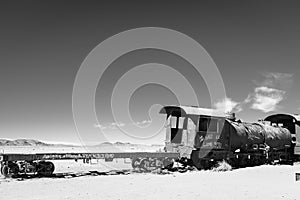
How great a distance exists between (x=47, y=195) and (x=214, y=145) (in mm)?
12676

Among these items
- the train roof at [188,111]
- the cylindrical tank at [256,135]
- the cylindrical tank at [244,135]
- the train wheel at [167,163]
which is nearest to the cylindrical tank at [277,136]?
the cylindrical tank at [256,135]

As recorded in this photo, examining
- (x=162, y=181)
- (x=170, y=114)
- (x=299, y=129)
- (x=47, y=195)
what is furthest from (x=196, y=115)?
(x=299, y=129)

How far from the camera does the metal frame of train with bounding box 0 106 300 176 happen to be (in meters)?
17.1

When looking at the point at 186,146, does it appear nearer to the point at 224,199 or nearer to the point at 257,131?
the point at 257,131

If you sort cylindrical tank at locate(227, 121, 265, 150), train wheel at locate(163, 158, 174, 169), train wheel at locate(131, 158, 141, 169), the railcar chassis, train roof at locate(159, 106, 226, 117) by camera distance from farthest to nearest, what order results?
cylindrical tank at locate(227, 121, 265, 150) → train roof at locate(159, 106, 226, 117) → train wheel at locate(163, 158, 174, 169) → train wheel at locate(131, 158, 141, 169) → the railcar chassis

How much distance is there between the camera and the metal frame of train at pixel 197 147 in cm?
1714

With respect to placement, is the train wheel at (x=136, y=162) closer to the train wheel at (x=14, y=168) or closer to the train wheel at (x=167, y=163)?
the train wheel at (x=167, y=163)

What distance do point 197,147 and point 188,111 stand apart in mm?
2419

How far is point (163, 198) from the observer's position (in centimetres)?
1112

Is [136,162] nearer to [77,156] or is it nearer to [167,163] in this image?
[167,163]

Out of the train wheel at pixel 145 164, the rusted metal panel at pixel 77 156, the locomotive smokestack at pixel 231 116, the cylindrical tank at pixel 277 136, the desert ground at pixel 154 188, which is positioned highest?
the locomotive smokestack at pixel 231 116

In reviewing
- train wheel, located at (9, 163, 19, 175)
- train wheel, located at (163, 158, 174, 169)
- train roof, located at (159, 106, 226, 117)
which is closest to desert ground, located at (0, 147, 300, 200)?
train wheel, located at (9, 163, 19, 175)

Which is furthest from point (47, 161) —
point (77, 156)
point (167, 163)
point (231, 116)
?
point (231, 116)

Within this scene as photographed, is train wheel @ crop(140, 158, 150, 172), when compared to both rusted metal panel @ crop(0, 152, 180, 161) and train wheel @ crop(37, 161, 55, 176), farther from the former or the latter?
train wheel @ crop(37, 161, 55, 176)
